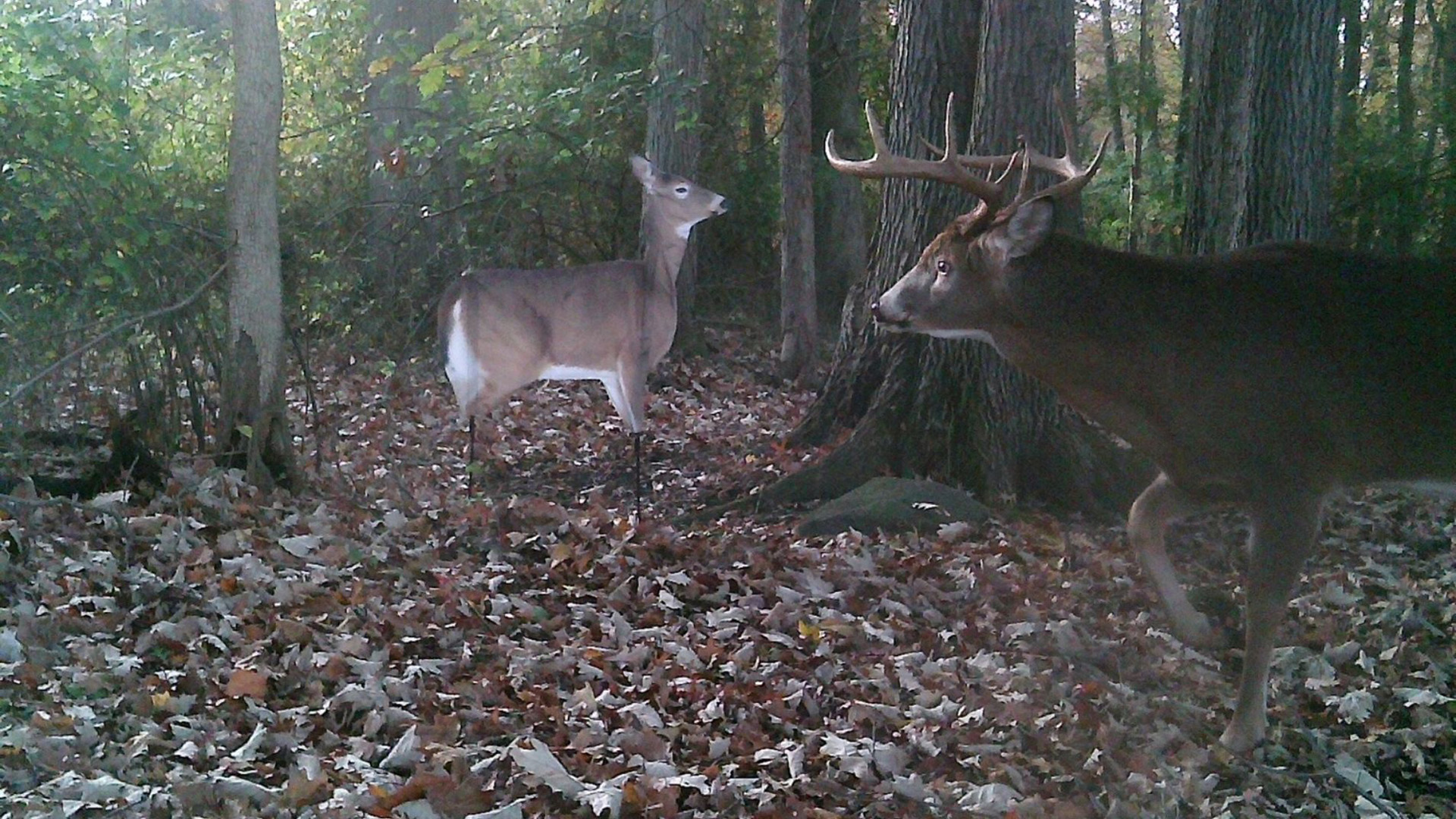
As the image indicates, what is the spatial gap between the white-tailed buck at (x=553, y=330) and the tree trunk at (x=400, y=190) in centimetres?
325

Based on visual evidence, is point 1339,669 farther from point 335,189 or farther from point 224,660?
point 335,189

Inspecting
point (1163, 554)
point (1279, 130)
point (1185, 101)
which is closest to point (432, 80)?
point (1279, 130)

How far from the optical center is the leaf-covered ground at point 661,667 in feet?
14.6

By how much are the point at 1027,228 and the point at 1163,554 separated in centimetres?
157

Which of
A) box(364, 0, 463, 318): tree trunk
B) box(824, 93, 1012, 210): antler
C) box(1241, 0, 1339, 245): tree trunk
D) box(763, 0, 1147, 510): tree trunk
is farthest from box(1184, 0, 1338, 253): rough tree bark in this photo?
box(364, 0, 463, 318): tree trunk

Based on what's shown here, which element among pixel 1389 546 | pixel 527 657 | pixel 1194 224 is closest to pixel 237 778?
pixel 527 657

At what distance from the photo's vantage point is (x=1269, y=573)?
542 centimetres

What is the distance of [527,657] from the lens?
5488mm

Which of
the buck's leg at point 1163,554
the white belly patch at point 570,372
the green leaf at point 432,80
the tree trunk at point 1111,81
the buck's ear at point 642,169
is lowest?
the buck's leg at point 1163,554

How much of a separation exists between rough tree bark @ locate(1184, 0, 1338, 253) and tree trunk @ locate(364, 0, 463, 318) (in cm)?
664

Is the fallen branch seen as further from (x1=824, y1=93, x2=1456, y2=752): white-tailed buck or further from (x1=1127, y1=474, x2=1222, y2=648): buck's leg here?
(x1=1127, y1=474, x2=1222, y2=648): buck's leg

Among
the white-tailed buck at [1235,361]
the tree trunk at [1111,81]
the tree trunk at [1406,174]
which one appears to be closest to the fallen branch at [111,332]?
the white-tailed buck at [1235,361]

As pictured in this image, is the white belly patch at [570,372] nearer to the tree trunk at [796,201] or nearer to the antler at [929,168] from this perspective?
→ the antler at [929,168]

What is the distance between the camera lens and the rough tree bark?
→ 8758 millimetres
